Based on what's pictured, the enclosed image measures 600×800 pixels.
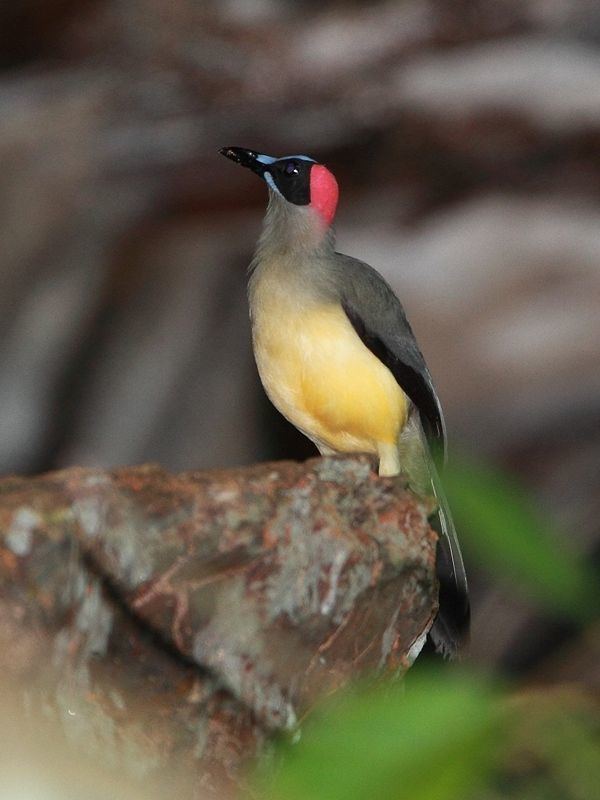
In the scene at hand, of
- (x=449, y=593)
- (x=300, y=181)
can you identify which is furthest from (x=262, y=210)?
(x=449, y=593)

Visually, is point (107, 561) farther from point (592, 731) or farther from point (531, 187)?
point (531, 187)

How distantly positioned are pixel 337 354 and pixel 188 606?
2.21 feet

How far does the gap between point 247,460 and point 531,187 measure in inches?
51.4

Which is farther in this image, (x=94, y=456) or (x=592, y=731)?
(x=94, y=456)

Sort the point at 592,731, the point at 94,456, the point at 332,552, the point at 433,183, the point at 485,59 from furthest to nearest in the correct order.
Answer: the point at 94,456 < the point at 433,183 < the point at 485,59 < the point at 332,552 < the point at 592,731

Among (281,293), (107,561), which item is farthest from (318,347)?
(107,561)

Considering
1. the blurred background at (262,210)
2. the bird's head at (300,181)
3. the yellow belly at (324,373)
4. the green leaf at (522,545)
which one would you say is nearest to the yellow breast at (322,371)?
the yellow belly at (324,373)

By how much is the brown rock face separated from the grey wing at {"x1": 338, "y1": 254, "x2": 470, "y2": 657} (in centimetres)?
41

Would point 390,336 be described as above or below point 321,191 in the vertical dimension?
below

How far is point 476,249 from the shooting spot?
3.62 meters

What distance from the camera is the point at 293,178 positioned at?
1.97m

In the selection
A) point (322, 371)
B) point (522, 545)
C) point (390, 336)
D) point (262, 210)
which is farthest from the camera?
point (262, 210)

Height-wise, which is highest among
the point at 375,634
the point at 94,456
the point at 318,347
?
the point at 318,347

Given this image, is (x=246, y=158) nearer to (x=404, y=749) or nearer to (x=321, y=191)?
(x=321, y=191)
